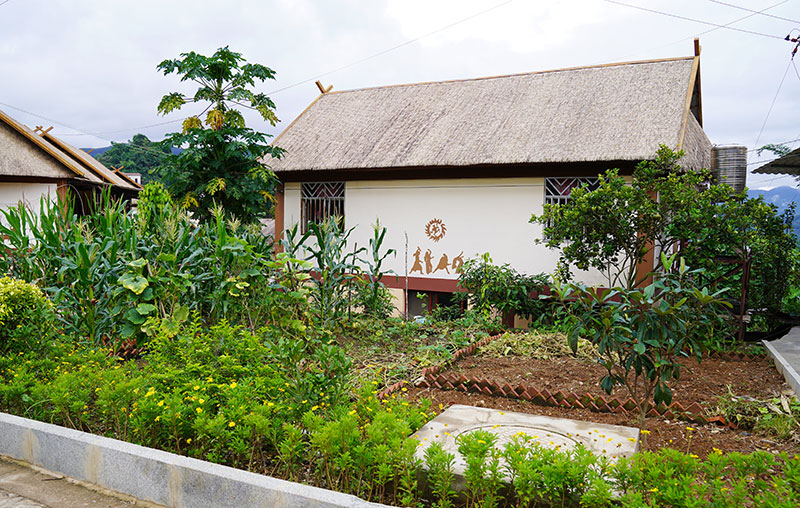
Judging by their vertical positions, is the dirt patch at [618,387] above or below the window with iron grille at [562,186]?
below

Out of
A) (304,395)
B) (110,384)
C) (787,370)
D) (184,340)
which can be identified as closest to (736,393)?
(787,370)

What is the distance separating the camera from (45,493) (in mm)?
3859

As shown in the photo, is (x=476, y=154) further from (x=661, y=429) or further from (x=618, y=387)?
(x=661, y=429)

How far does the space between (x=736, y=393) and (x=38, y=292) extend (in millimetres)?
7191

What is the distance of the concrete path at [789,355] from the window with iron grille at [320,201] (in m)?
8.76

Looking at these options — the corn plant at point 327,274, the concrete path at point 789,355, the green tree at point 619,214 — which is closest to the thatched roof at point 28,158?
the corn plant at point 327,274

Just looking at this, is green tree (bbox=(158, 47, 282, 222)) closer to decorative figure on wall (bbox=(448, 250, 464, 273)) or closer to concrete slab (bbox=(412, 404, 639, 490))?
decorative figure on wall (bbox=(448, 250, 464, 273))

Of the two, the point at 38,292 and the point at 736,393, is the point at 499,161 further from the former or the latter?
the point at 38,292

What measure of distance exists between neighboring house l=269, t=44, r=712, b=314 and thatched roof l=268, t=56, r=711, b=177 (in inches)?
1.3

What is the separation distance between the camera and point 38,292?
18.3ft

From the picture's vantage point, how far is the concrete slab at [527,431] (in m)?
4.02

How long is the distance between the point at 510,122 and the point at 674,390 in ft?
23.6

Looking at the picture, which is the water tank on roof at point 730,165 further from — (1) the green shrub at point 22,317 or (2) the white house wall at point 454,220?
(1) the green shrub at point 22,317

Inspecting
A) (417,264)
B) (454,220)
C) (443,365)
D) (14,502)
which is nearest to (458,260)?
(454,220)
